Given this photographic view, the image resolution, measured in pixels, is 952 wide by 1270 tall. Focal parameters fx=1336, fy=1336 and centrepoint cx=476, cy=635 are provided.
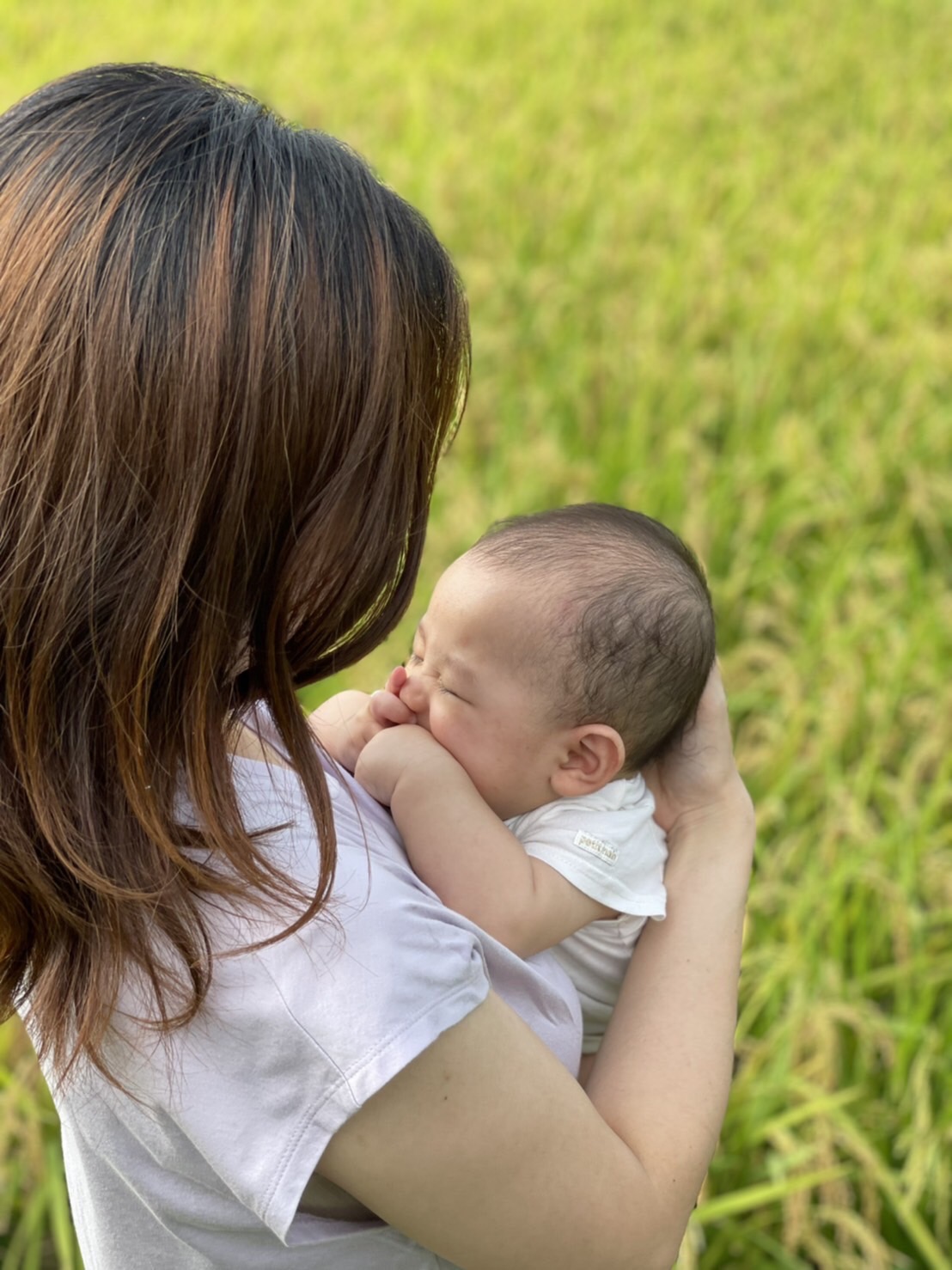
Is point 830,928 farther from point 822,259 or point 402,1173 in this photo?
point 822,259

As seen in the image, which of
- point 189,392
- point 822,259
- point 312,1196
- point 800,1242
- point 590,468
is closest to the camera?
point 189,392

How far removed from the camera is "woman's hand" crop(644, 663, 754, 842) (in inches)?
58.4

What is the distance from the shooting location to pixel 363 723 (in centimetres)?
140

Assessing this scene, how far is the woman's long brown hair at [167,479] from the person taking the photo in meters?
0.86

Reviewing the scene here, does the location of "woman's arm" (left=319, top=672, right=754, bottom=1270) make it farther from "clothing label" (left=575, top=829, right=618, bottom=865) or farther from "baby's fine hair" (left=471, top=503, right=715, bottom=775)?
"baby's fine hair" (left=471, top=503, right=715, bottom=775)

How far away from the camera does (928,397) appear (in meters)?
3.86

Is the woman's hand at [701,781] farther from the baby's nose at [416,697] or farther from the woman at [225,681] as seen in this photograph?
the woman at [225,681]

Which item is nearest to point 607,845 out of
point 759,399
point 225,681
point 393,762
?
point 393,762

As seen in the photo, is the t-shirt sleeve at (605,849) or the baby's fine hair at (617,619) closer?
the t-shirt sleeve at (605,849)

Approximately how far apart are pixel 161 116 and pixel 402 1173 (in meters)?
0.75

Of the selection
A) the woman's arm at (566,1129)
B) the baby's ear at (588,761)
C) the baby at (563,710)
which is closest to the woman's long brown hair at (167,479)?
the woman's arm at (566,1129)

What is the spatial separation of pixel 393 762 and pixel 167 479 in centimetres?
49

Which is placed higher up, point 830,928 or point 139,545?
point 139,545

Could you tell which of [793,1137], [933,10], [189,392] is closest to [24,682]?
[189,392]
